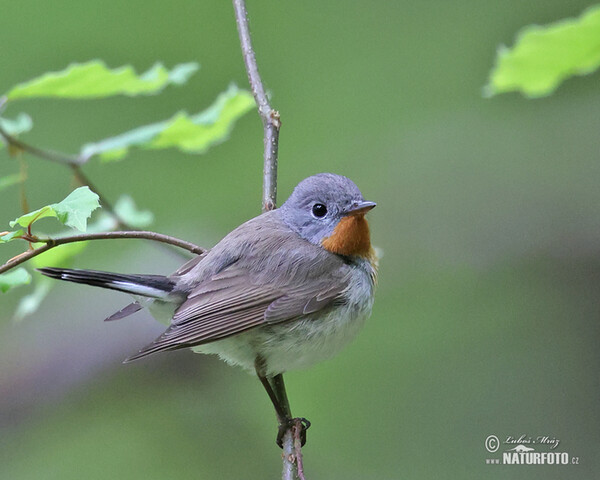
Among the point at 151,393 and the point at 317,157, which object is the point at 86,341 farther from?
the point at 317,157

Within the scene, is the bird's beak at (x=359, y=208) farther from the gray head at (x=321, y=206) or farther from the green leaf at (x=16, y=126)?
the green leaf at (x=16, y=126)

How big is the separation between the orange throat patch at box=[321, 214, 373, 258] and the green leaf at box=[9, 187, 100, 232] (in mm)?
1241

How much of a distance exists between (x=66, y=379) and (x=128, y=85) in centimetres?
208

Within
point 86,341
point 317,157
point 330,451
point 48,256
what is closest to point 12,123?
point 48,256

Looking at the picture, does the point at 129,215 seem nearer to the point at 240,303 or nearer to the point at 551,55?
the point at 240,303

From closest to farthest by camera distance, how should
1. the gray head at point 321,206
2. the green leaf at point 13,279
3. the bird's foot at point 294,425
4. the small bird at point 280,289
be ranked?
the green leaf at point 13,279, the bird's foot at point 294,425, the small bird at point 280,289, the gray head at point 321,206

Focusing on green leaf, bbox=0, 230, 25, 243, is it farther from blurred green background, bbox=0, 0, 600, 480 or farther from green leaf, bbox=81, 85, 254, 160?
blurred green background, bbox=0, 0, 600, 480

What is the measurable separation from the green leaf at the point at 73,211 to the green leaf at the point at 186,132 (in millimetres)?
674

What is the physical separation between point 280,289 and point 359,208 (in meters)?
0.44

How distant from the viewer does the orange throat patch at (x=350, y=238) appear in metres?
2.79

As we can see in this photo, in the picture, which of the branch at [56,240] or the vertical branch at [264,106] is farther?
the vertical branch at [264,106]

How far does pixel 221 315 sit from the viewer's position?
8.60 feet

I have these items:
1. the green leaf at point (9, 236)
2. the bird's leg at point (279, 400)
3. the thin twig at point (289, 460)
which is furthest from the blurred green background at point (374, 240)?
the green leaf at point (9, 236)

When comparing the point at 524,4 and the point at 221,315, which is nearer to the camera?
the point at 221,315
